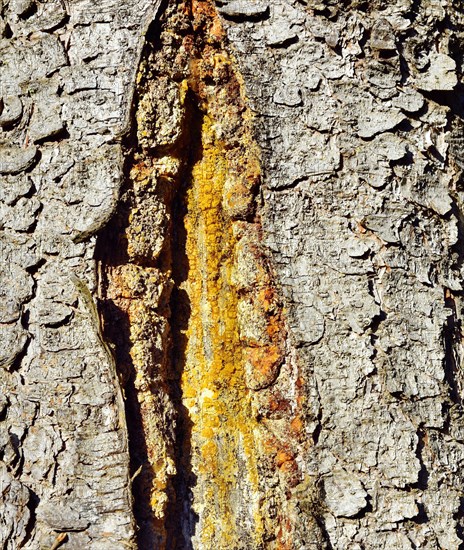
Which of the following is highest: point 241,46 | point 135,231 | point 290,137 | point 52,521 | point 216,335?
point 241,46

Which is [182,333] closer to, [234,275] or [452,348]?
[234,275]

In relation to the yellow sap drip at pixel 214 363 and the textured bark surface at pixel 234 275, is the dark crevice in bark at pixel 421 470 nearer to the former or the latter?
the textured bark surface at pixel 234 275

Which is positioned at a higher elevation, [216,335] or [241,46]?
[241,46]

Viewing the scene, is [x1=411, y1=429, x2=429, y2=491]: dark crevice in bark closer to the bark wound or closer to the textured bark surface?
the textured bark surface

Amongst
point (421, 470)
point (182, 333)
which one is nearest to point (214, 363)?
point (182, 333)

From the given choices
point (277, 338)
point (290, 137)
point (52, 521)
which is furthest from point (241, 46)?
point (52, 521)

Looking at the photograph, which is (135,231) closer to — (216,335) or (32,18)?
(216,335)

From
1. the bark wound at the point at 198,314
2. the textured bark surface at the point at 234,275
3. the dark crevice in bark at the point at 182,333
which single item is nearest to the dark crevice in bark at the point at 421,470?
the textured bark surface at the point at 234,275
